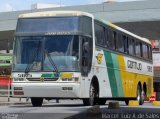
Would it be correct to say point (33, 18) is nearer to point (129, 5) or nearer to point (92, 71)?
point (92, 71)

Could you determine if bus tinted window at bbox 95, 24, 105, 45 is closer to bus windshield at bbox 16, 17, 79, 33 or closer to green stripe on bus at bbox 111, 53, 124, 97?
green stripe on bus at bbox 111, 53, 124, 97

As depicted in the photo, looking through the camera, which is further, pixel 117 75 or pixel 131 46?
pixel 131 46

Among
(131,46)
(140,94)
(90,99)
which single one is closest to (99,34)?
(90,99)

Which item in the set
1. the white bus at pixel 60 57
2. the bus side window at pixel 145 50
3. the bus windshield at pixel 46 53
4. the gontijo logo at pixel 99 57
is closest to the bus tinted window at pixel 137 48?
the bus side window at pixel 145 50

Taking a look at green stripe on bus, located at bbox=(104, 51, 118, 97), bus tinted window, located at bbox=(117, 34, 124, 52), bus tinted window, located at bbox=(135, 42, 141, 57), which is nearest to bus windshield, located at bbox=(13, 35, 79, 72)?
green stripe on bus, located at bbox=(104, 51, 118, 97)

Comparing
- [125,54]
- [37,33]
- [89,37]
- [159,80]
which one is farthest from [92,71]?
[159,80]

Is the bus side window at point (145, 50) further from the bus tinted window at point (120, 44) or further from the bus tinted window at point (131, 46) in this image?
the bus tinted window at point (120, 44)

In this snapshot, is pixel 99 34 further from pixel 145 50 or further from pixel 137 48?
pixel 145 50

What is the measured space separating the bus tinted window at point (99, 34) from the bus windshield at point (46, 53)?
170cm

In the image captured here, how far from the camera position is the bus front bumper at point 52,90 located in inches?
599

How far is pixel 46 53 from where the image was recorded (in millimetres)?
15141

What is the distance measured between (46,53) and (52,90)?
47.2 inches

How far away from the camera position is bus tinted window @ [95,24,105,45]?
16967 mm

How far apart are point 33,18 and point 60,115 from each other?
11.3 metres
